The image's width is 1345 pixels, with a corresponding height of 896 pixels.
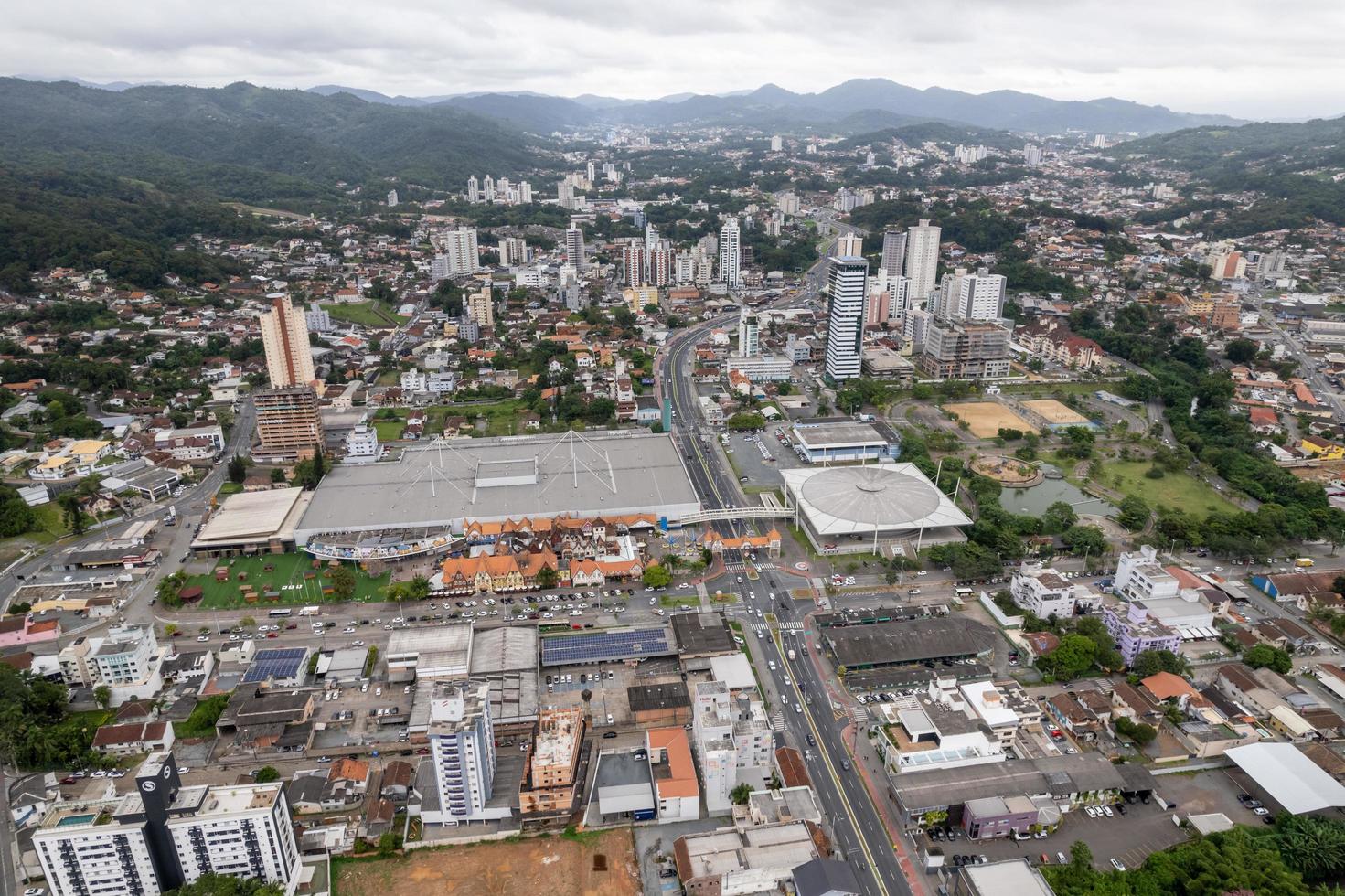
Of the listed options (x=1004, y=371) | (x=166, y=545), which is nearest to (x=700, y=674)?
(x=166, y=545)

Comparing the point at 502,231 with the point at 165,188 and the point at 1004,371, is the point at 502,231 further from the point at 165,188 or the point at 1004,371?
the point at 1004,371

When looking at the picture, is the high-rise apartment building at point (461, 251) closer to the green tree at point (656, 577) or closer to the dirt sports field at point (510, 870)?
the green tree at point (656, 577)

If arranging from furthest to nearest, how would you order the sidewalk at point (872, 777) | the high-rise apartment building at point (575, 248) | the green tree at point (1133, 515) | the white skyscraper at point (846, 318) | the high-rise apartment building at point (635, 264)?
the high-rise apartment building at point (575, 248) < the high-rise apartment building at point (635, 264) < the white skyscraper at point (846, 318) < the green tree at point (1133, 515) < the sidewalk at point (872, 777)

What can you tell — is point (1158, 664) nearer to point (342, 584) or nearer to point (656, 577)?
point (656, 577)

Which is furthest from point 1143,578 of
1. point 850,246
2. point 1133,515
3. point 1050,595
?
point 850,246

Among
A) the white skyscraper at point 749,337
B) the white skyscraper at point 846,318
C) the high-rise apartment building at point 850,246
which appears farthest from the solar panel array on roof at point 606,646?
the high-rise apartment building at point 850,246
